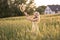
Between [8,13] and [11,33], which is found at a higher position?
[11,33]

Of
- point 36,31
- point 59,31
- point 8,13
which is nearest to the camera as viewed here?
point 59,31

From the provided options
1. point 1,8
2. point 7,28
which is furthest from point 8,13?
point 7,28

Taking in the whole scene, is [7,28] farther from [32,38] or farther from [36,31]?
[32,38]

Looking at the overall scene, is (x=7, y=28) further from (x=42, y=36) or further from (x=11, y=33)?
(x=42, y=36)

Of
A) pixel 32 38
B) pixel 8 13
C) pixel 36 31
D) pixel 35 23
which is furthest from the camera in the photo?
pixel 8 13

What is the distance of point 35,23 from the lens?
201 centimetres

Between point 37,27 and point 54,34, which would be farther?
point 37,27

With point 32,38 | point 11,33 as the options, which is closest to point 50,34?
point 32,38

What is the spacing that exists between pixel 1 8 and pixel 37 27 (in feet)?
22.8

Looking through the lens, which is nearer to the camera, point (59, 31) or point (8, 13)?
point (59, 31)

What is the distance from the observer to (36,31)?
183 centimetres

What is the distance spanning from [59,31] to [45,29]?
12cm

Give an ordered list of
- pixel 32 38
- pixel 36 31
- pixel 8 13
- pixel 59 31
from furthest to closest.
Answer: pixel 8 13
pixel 36 31
pixel 59 31
pixel 32 38

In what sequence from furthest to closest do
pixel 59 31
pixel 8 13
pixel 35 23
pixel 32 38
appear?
pixel 8 13 → pixel 35 23 → pixel 59 31 → pixel 32 38
